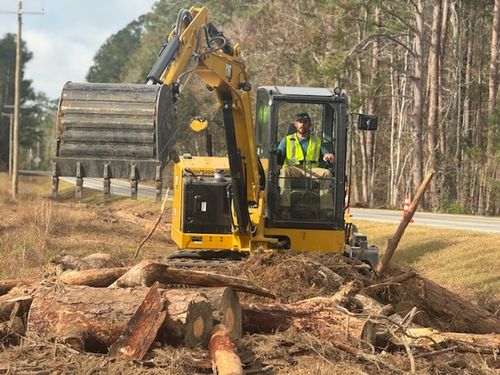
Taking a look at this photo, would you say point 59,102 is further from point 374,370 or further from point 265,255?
point 374,370

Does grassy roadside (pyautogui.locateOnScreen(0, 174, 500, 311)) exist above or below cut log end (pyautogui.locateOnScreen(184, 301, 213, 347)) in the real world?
below

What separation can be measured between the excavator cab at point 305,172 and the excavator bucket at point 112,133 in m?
2.65

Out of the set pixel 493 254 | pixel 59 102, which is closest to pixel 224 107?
pixel 59 102

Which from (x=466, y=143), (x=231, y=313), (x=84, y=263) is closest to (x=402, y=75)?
(x=466, y=143)

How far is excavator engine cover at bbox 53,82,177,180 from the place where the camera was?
22.3ft

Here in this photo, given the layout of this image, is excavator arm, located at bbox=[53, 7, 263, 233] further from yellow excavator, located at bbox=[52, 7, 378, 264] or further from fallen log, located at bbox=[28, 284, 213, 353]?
fallen log, located at bbox=[28, 284, 213, 353]

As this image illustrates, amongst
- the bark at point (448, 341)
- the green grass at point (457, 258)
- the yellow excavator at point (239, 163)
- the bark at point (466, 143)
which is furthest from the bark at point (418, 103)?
the bark at point (448, 341)

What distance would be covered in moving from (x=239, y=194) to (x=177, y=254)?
1.57 meters

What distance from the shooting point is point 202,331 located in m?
6.04

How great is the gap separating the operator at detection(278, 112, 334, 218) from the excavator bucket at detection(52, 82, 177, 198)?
2.70 meters

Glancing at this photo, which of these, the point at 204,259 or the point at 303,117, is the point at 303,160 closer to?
the point at 303,117

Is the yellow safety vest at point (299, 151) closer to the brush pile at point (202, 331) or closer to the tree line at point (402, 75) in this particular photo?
the brush pile at point (202, 331)

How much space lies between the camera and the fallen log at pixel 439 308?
9.17 metres

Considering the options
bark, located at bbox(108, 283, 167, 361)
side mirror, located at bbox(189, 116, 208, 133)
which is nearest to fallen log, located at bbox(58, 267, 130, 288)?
bark, located at bbox(108, 283, 167, 361)
